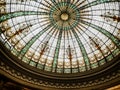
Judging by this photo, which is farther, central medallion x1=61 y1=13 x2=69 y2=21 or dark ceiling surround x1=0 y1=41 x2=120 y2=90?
central medallion x1=61 y1=13 x2=69 y2=21

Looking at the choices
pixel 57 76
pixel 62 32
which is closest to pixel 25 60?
pixel 57 76

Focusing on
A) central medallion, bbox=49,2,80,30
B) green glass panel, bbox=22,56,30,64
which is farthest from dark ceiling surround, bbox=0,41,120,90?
central medallion, bbox=49,2,80,30

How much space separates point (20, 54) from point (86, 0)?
793 centimetres

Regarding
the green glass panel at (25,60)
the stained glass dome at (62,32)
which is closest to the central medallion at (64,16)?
the stained glass dome at (62,32)

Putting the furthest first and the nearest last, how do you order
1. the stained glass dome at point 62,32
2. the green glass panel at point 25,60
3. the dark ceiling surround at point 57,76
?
the green glass panel at point 25,60 < the stained glass dome at point 62,32 < the dark ceiling surround at point 57,76

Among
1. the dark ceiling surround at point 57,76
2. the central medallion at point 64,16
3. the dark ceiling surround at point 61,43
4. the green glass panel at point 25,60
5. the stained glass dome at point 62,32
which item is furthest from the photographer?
the green glass panel at point 25,60

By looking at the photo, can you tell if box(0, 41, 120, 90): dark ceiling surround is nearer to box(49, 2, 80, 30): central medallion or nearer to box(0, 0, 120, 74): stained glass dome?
box(0, 0, 120, 74): stained glass dome

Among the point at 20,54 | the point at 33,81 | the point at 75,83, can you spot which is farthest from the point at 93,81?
the point at 20,54

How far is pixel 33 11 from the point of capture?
2523 centimetres

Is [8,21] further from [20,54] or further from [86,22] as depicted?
[86,22]

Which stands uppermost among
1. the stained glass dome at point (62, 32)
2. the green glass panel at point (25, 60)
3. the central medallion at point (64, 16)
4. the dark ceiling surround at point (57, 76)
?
the central medallion at point (64, 16)

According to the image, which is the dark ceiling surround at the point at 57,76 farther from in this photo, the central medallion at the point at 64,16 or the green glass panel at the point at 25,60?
the central medallion at the point at 64,16

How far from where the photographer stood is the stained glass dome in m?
24.7

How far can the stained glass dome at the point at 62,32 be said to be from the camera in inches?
973
